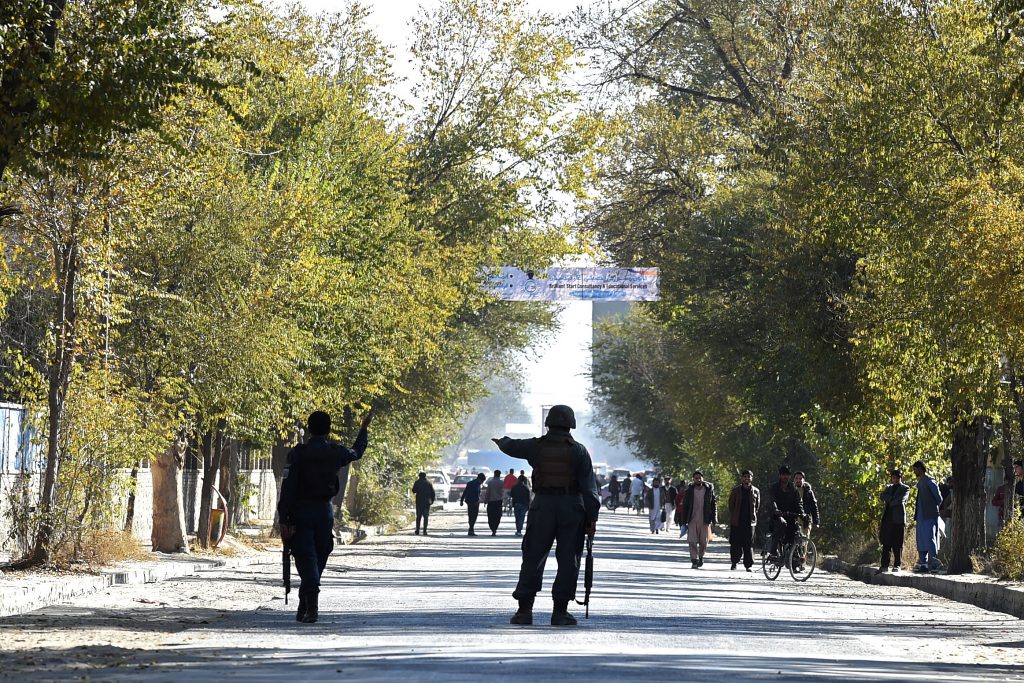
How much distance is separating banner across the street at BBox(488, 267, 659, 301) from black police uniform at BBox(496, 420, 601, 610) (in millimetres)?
29593

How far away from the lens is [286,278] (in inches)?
1104

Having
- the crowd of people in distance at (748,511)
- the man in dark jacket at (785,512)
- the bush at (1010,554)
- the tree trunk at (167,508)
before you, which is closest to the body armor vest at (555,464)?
the bush at (1010,554)

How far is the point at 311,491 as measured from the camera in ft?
50.5

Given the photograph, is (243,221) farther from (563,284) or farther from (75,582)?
(563,284)

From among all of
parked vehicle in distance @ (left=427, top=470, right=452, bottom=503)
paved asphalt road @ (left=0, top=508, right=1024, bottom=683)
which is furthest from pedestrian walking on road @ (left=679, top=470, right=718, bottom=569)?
parked vehicle in distance @ (left=427, top=470, right=452, bottom=503)

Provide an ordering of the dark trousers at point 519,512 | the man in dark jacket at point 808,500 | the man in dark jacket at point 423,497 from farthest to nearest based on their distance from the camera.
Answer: the man in dark jacket at point 423,497, the dark trousers at point 519,512, the man in dark jacket at point 808,500

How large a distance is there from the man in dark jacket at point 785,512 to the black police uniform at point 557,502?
13311 mm

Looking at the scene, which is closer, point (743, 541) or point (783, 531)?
point (783, 531)

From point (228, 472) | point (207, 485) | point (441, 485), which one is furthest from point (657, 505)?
point (441, 485)

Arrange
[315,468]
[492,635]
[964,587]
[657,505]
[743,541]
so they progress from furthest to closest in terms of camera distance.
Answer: [657,505]
[743,541]
[964,587]
[315,468]
[492,635]

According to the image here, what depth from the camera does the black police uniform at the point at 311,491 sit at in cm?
1536

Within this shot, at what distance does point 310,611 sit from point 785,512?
1363 centimetres

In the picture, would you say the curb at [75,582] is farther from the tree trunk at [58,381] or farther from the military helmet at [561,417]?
the military helmet at [561,417]

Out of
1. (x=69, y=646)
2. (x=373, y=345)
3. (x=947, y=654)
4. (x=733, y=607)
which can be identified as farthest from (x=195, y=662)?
(x=373, y=345)
